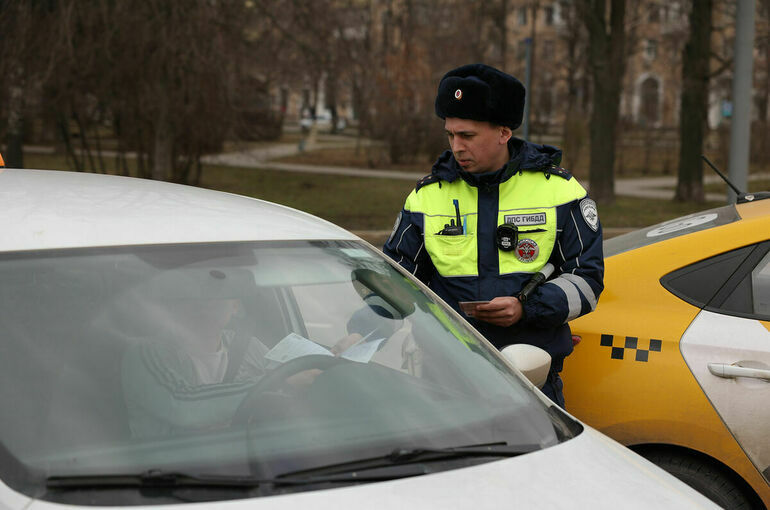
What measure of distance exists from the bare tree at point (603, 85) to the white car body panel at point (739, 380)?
15.3 meters

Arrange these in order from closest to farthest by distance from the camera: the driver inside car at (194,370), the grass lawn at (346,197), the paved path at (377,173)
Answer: the driver inside car at (194,370), the grass lawn at (346,197), the paved path at (377,173)

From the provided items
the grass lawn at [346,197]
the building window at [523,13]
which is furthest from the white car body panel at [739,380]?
the building window at [523,13]

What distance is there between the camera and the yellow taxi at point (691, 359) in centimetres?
335

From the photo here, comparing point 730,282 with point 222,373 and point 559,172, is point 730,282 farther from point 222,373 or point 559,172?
point 222,373

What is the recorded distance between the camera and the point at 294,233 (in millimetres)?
2719

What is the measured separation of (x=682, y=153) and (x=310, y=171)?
11.7 metres

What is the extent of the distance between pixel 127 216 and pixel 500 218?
4.33 feet

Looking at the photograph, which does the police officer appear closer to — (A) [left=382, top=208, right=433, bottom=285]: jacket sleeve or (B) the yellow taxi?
(A) [left=382, top=208, right=433, bottom=285]: jacket sleeve

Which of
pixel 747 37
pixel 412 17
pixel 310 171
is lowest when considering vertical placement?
pixel 310 171

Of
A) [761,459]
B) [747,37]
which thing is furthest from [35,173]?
[747,37]

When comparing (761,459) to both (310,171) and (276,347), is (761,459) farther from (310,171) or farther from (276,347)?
(310,171)

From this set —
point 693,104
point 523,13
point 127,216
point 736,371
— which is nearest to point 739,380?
point 736,371

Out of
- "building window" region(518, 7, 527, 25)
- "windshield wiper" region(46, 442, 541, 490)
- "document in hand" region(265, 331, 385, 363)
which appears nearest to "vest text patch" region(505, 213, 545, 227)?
"document in hand" region(265, 331, 385, 363)

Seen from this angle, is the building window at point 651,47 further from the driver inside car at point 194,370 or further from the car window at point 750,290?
the driver inside car at point 194,370
